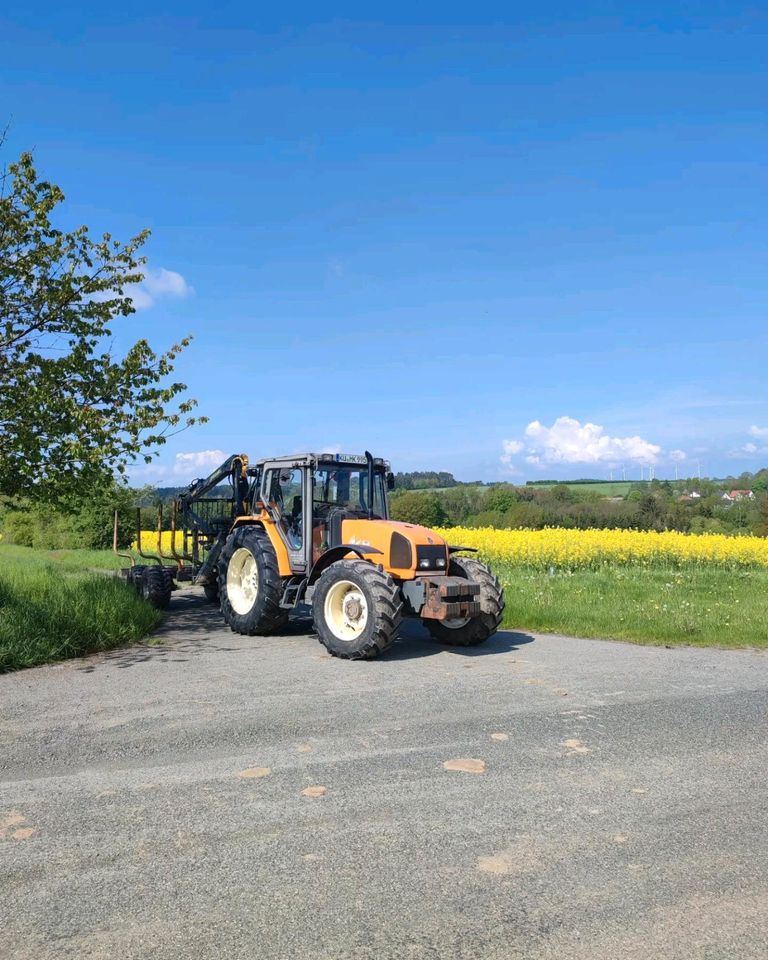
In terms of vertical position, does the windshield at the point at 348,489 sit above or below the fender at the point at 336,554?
above

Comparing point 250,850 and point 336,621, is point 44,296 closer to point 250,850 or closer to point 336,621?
point 336,621

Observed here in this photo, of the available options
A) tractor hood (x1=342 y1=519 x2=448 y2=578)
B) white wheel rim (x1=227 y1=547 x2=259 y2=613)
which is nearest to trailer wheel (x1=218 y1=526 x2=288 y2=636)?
white wheel rim (x1=227 y1=547 x2=259 y2=613)

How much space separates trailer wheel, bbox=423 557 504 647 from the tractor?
0.01 metres

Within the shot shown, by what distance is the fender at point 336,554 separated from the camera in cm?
1016

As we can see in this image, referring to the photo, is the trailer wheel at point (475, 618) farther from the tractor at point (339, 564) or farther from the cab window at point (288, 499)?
the cab window at point (288, 499)

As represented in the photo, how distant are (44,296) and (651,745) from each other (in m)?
9.47

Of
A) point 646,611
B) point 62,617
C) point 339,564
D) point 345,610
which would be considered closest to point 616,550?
point 646,611

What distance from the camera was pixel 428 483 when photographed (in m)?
43.8

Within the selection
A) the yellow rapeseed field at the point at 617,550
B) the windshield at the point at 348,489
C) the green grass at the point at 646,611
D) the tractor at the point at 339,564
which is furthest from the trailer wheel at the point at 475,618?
the yellow rapeseed field at the point at 617,550

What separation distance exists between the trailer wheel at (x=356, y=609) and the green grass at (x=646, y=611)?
344 centimetres

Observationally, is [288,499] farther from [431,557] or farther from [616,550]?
[616,550]

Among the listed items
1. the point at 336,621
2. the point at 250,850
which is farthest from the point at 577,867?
the point at 336,621

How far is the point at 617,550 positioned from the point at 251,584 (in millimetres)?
15584

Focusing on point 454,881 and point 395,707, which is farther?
point 395,707
